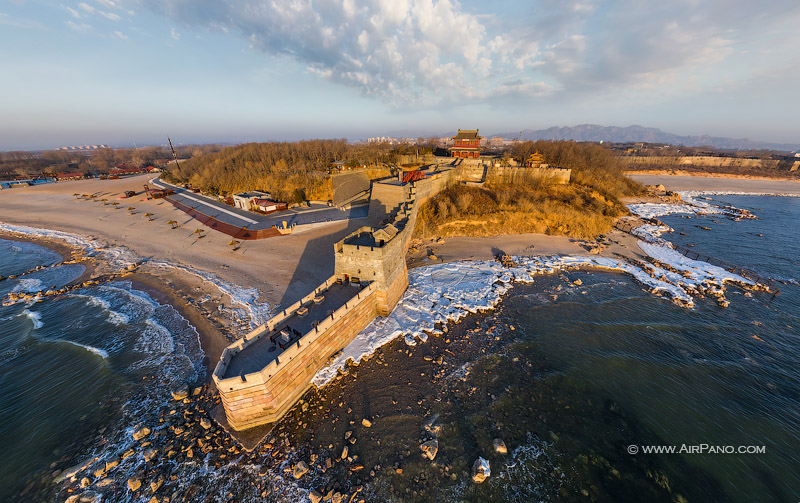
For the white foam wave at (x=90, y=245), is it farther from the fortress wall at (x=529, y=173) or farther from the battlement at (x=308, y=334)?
the fortress wall at (x=529, y=173)

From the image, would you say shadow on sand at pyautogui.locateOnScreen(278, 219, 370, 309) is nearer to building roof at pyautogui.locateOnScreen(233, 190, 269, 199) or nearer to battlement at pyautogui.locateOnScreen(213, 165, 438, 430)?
battlement at pyautogui.locateOnScreen(213, 165, 438, 430)

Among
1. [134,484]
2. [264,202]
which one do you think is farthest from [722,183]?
[134,484]

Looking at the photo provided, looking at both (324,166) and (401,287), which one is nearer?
(401,287)

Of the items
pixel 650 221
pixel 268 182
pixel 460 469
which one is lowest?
pixel 460 469

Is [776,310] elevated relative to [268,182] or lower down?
lower down

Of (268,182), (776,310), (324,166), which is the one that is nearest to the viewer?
(776,310)

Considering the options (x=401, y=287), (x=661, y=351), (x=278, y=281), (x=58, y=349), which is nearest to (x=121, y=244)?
(x=58, y=349)

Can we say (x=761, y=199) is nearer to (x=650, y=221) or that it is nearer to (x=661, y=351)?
(x=650, y=221)
